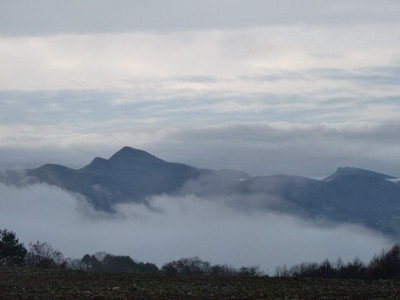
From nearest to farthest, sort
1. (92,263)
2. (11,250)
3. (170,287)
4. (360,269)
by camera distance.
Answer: (170,287) < (360,269) < (11,250) < (92,263)

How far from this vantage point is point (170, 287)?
1716 inches

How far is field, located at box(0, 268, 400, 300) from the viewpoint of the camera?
38781 mm

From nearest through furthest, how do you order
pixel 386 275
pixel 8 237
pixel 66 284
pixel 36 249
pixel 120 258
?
pixel 66 284 < pixel 386 275 < pixel 8 237 < pixel 36 249 < pixel 120 258

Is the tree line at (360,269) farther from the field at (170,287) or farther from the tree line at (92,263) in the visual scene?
the field at (170,287)

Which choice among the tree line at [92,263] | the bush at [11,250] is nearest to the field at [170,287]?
the tree line at [92,263]

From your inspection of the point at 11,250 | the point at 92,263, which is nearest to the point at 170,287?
the point at 11,250

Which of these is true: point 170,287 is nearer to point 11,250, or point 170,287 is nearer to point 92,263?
point 11,250

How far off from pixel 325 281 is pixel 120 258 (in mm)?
81919

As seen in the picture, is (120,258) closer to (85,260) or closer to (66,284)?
(85,260)

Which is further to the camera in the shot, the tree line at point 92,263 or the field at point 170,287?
the tree line at point 92,263

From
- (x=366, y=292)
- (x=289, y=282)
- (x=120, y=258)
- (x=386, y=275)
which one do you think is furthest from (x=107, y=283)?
(x=120, y=258)

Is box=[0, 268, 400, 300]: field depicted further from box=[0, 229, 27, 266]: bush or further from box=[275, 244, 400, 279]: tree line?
box=[0, 229, 27, 266]: bush

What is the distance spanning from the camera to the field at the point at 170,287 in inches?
1527

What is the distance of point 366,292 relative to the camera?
136ft
